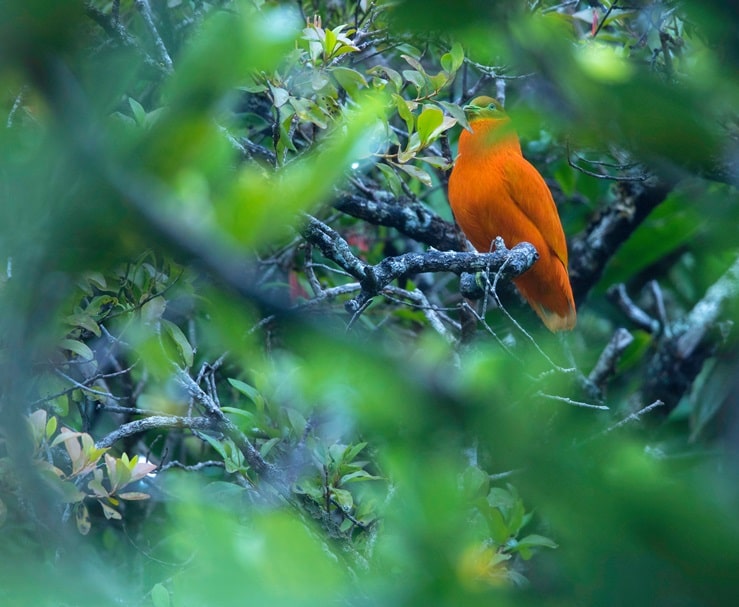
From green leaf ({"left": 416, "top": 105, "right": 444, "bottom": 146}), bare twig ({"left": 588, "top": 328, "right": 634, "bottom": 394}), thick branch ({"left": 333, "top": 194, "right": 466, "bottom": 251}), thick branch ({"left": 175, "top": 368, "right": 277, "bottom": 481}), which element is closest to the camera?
thick branch ({"left": 175, "top": 368, "right": 277, "bottom": 481})

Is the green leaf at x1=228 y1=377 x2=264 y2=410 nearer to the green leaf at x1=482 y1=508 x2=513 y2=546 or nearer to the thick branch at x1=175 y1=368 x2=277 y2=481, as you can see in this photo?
the thick branch at x1=175 y1=368 x2=277 y2=481

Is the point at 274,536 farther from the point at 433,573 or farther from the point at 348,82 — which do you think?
the point at 348,82

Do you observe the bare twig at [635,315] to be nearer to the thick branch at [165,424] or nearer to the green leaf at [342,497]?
the green leaf at [342,497]

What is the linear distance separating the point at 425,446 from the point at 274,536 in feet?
0.37

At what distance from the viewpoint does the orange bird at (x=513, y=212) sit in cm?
361

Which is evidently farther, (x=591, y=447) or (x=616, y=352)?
(x=616, y=352)

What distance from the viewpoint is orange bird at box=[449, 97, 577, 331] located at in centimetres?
361

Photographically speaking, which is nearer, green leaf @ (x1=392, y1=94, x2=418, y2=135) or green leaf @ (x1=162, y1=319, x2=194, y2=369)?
green leaf @ (x1=162, y1=319, x2=194, y2=369)

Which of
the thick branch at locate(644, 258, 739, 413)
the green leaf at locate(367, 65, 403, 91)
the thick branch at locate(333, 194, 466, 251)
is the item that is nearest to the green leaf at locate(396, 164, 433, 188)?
the green leaf at locate(367, 65, 403, 91)

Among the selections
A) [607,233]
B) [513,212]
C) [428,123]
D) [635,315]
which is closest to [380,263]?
[428,123]

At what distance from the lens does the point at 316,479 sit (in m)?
2.38

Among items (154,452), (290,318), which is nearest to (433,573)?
(290,318)

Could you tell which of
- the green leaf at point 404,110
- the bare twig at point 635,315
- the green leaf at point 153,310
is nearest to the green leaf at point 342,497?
the green leaf at point 153,310

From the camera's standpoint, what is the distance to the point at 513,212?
3711 millimetres
